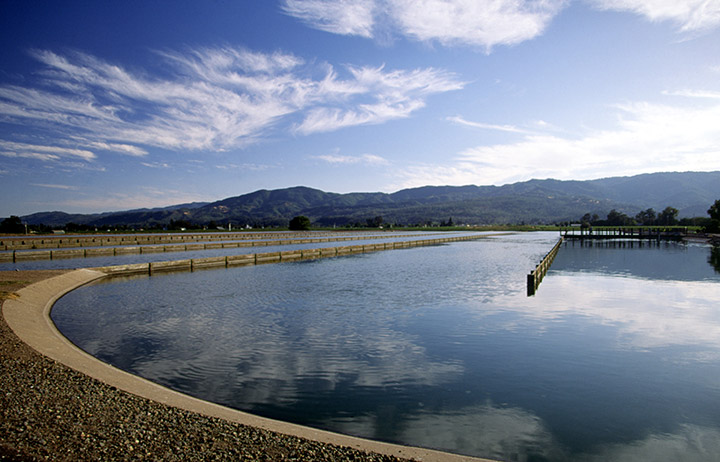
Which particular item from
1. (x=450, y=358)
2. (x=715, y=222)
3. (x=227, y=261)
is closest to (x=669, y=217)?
(x=715, y=222)

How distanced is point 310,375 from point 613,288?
697 inches

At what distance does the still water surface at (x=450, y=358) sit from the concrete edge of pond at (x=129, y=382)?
576 mm

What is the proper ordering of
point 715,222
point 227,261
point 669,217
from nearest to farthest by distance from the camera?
point 227,261
point 715,222
point 669,217

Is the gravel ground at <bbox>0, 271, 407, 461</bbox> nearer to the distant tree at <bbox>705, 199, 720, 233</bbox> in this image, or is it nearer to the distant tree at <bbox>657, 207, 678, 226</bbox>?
the distant tree at <bbox>705, 199, 720, 233</bbox>

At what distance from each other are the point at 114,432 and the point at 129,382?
2490mm

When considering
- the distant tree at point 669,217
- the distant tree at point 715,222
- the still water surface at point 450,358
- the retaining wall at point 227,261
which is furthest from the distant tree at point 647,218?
the still water surface at point 450,358

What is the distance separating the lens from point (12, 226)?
275 ft

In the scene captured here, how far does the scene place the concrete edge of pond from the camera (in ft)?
18.4

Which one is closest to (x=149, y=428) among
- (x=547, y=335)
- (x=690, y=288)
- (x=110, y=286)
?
(x=547, y=335)

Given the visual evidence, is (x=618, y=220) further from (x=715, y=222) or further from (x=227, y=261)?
(x=227, y=261)

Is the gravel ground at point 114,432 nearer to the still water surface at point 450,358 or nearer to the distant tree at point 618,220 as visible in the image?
the still water surface at point 450,358

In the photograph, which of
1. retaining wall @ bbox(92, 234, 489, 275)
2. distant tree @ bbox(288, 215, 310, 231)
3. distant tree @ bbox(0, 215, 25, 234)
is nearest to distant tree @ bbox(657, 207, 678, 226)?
distant tree @ bbox(288, 215, 310, 231)

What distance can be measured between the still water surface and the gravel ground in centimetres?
142

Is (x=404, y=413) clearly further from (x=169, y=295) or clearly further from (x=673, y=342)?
(x=169, y=295)
